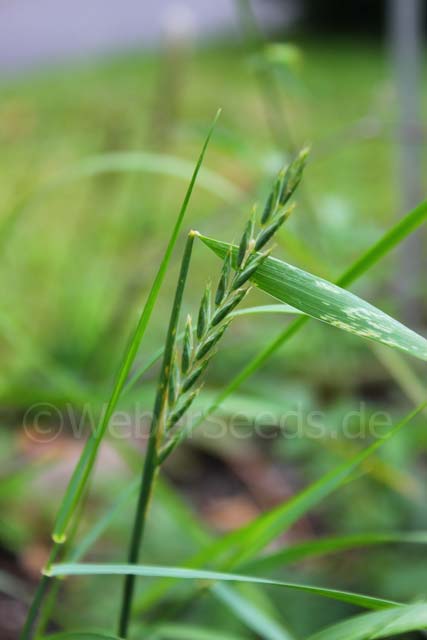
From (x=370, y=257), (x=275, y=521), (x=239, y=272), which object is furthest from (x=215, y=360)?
(x=239, y=272)

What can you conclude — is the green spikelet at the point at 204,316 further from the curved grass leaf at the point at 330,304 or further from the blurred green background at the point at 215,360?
the blurred green background at the point at 215,360

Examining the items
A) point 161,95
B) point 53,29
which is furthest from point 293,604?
point 53,29

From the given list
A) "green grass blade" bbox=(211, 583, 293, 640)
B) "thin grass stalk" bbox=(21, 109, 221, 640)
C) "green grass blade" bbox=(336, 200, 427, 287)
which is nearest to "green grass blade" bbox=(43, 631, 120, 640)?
"thin grass stalk" bbox=(21, 109, 221, 640)

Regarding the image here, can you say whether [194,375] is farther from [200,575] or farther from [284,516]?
[284,516]

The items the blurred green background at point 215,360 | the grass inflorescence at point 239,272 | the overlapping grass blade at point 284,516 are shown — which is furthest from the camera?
the blurred green background at point 215,360

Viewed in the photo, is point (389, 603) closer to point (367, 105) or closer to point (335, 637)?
point (335, 637)

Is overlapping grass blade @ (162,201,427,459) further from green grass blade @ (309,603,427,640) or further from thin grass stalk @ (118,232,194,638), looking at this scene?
green grass blade @ (309,603,427,640)

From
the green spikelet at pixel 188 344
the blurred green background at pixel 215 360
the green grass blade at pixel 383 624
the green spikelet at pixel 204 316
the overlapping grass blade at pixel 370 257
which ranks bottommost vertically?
the green grass blade at pixel 383 624

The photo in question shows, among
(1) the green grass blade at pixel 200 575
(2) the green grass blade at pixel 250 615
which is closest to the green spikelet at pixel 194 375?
(1) the green grass blade at pixel 200 575
